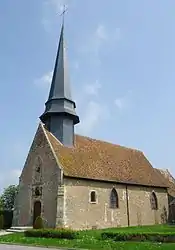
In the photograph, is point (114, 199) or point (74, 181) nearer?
point (74, 181)

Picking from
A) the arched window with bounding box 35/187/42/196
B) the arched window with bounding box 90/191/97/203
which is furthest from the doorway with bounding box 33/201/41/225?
the arched window with bounding box 90/191/97/203

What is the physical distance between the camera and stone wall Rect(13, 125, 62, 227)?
27672mm

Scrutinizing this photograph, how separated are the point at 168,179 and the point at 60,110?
19.4 meters

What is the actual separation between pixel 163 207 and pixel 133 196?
5.67m

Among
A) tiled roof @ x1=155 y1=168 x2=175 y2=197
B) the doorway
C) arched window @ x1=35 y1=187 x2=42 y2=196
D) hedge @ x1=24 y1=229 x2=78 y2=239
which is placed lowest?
hedge @ x1=24 y1=229 x2=78 y2=239

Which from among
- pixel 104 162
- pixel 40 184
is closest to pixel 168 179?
pixel 104 162

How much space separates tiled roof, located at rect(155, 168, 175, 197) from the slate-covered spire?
582 inches

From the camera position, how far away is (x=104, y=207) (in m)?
29.9

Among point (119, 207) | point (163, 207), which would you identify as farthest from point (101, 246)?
point (163, 207)

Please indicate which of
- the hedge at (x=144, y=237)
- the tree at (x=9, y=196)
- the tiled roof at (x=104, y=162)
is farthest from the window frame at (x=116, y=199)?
the tree at (x=9, y=196)

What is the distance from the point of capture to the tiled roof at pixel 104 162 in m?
29.4

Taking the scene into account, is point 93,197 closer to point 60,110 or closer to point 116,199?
point 116,199

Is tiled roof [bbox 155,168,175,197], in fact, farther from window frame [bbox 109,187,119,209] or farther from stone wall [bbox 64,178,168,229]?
window frame [bbox 109,187,119,209]

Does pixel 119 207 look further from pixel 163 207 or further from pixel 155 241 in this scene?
pixel 155 241
